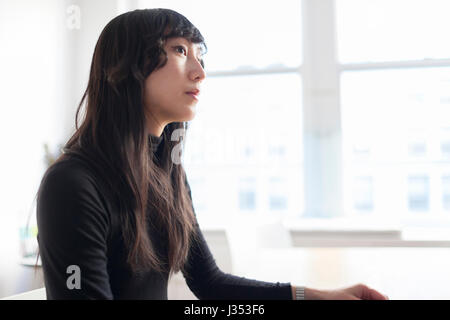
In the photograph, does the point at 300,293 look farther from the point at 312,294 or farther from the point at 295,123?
the point at 295,123

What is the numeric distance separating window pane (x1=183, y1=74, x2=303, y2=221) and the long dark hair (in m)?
0.14

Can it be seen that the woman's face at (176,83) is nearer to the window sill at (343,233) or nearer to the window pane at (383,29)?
the window sill at (343,233)

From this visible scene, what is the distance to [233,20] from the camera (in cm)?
62

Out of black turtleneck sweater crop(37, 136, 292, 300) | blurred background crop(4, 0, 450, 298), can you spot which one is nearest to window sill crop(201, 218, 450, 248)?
blurred background crop(4, 0, 450, 298)

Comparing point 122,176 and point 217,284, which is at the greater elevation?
point 122,176

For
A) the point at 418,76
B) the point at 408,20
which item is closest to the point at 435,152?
the point at 418,76

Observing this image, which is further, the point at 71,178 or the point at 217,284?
the point at 217,284

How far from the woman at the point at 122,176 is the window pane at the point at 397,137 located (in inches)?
6.7

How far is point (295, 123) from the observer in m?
0.73

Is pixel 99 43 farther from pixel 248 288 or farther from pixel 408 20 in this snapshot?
pixel 408 20

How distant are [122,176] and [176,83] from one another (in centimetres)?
12

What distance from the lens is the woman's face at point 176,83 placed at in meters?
0.42

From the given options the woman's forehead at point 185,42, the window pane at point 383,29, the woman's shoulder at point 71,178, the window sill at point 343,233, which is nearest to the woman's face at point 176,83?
the woman's forehead at point 185,42

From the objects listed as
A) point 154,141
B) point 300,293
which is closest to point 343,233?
point 300,293
